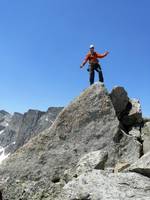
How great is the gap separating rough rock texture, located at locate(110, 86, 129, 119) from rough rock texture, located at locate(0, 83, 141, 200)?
142 centimetres

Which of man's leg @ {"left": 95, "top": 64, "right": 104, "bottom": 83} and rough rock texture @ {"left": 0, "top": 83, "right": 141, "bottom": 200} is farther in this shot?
man's leg @ {"left": 95, "top": 64, "right": 104, "bottom": 83}

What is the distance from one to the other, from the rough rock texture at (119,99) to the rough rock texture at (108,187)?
9992mm

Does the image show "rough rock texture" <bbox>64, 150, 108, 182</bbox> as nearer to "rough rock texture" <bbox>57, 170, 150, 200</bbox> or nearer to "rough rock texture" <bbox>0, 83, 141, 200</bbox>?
"rough rock texture" <bbox>0, 83, 141, 200</bbox>

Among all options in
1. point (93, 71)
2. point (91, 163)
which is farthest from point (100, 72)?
point (91, 163)

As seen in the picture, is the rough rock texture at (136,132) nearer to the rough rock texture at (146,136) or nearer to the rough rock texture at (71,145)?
the rough rock texture at (146,136)

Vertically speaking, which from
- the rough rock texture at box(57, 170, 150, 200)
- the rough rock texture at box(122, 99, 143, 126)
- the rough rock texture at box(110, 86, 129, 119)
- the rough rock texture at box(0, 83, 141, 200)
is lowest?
the rough rock texture at box(57, 170, 150, 200)

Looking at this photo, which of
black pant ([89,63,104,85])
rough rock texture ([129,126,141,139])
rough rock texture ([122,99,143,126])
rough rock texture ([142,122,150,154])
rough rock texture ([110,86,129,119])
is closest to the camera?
rough rock texture ([142,122,150,154])

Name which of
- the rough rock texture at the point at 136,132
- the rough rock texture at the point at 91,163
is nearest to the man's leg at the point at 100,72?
the rough rock texture at the point at 136,132

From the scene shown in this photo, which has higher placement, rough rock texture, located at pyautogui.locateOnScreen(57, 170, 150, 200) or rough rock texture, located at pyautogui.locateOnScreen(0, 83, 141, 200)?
rough rock texture, located at pyautogui.locateOnScreen(0, 83, 141, 200)

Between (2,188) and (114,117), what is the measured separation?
7.91m

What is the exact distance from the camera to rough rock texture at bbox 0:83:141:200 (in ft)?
75.0

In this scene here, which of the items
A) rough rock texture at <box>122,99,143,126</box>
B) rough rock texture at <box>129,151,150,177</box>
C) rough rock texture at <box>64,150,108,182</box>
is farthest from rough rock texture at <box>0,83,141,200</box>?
rough rock texture at <box>129,151,150,177</box>

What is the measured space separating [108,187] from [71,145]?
26.7ft

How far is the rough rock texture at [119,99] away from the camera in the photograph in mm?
26781
